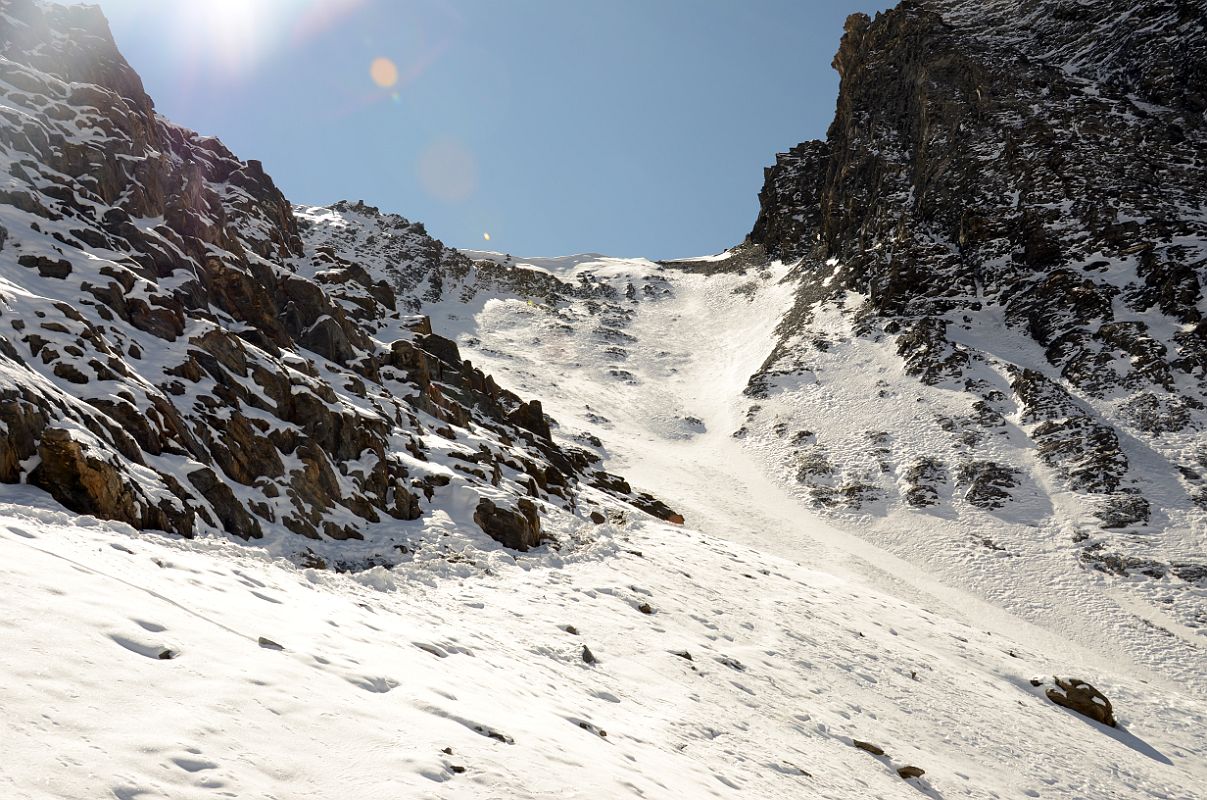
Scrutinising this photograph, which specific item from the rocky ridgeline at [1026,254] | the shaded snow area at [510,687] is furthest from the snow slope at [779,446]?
the shaded snow area at [510,687]

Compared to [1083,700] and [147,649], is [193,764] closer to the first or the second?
[147,649]

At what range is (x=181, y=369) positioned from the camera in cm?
1761

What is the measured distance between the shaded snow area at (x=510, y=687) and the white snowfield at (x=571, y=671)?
0.14ft

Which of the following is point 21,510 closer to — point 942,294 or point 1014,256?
point 942,294

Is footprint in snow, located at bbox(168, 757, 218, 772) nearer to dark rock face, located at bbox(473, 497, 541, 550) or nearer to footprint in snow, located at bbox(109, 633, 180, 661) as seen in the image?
footprint in snow, located at bbox(109, 633, 180, 661)

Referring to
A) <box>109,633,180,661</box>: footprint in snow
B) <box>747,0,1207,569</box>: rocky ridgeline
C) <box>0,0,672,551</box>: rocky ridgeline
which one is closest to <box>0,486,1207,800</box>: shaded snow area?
<box>109,633,180,661</box>: footprint in snow

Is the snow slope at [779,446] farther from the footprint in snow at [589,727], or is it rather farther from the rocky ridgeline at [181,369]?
the footprint in snow at [589,727]

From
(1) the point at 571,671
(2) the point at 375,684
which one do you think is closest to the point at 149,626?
(2) the point at 375,684

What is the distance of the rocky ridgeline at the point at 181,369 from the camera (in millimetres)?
13070

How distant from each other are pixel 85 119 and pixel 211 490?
22.6 meters

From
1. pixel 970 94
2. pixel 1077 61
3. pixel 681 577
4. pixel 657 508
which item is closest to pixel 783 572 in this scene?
pixel 681 577

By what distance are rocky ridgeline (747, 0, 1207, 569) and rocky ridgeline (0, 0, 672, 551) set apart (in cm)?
2336

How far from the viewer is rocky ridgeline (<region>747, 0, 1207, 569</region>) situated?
116ft

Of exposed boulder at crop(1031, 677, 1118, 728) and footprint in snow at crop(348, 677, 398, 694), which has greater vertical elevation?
exposed boulder at crop(1031, 677, 1118, 728)
